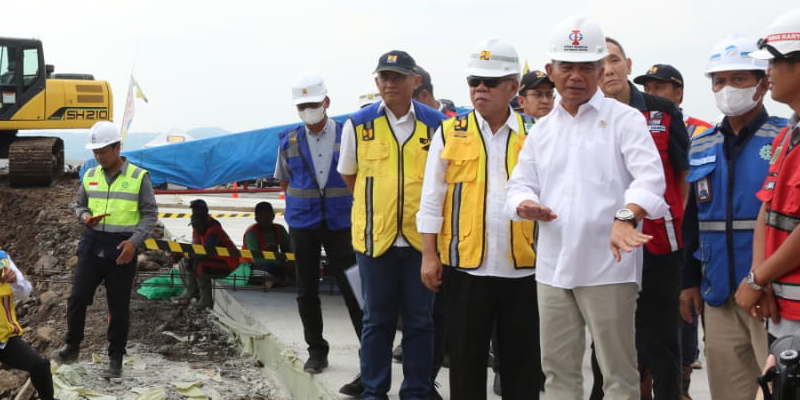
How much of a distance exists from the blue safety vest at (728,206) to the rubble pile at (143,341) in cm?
401

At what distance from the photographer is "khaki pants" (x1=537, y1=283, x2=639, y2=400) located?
336 cm

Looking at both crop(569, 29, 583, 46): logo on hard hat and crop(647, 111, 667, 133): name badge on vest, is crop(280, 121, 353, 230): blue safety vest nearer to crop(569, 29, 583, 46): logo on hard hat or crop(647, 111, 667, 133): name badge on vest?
crop(647, 111, 667, 133): name badge on vest

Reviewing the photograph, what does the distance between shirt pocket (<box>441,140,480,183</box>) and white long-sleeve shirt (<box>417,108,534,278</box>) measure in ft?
0.17

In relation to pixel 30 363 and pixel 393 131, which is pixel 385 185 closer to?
pixel 393 131

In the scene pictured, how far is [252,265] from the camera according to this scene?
31.9ft

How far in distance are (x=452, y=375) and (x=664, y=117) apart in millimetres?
1628

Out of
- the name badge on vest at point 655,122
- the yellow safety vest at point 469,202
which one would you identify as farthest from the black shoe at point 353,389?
the name badge on vest at point 655,122

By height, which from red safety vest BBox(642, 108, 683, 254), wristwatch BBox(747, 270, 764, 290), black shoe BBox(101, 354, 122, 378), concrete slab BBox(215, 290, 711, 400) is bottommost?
black shoe BBox(101, 354, 122, 378)

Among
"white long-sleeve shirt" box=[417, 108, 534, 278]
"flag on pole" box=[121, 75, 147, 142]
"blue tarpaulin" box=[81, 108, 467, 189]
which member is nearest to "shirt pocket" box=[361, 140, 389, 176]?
"white long-sleeve shirt" box=[417, 108, 534, 278]

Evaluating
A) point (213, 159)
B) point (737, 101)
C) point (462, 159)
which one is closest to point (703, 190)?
point (737, 101)

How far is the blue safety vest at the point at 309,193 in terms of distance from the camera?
6070mm

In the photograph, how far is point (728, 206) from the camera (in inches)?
142

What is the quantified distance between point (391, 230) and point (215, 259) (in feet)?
17.1

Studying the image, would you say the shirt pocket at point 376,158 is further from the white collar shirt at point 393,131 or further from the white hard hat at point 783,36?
the white hard hat at point 783,36
